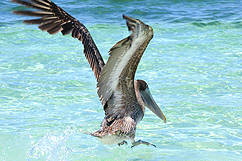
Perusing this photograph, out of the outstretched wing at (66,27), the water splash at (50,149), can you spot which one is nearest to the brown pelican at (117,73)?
the outstretched wing at (66,27)

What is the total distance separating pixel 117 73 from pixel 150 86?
3097 mm

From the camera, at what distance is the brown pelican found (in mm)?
3033

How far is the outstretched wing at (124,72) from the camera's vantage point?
2883 mm

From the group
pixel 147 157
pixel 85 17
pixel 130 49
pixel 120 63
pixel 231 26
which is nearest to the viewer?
pixel 130 49

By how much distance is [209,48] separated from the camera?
8.84 metres

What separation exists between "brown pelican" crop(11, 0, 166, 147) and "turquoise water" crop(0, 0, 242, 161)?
495 mm

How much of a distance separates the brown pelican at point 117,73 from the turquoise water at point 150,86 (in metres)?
0.49

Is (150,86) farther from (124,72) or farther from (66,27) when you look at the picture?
(124,72)

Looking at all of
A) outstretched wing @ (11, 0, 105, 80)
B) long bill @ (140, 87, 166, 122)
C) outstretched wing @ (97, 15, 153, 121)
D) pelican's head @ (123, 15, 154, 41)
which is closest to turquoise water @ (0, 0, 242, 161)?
long bill @ (140, 87, 166, 122)

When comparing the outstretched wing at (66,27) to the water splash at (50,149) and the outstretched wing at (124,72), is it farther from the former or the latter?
the water splash at (50,149)

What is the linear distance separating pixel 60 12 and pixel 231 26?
6.90 m

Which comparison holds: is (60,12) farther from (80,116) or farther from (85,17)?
(85,17)

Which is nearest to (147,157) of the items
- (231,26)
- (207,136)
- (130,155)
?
(130,155)

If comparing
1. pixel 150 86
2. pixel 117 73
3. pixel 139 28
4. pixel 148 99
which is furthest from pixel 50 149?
pixel 150 86
